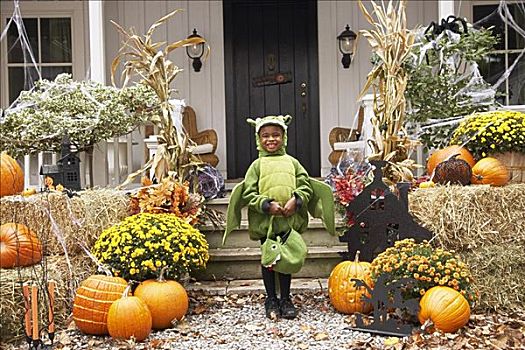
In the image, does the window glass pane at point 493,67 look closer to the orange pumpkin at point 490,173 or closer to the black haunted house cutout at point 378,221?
the orange pumpkin at point 490,173

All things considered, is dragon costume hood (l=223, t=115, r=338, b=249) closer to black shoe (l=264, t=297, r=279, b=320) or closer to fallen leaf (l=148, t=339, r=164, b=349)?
black shoe (l=264, t=297, r=279, b=320)

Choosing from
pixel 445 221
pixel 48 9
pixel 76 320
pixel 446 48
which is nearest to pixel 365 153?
pixel 446 48

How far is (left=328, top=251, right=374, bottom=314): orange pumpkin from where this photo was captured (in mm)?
4793

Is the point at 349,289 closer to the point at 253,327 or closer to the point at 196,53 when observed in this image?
the point at 253,327

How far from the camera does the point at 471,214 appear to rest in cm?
490

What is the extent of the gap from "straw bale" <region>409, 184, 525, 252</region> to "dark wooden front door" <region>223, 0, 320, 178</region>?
4198 mm

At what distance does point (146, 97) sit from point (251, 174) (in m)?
1.69

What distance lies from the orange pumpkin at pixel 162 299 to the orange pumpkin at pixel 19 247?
27.0 inches

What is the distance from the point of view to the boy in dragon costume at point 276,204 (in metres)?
4.66

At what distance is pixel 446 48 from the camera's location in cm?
624

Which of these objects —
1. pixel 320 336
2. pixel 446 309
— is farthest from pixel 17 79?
pixel 446 309

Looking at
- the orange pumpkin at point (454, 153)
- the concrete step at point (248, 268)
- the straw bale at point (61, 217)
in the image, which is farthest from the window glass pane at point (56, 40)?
the orange pumpkin at point (454, 153)

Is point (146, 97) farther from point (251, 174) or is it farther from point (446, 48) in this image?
point (446, 48)

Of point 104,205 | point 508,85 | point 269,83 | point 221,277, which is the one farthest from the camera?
point 269,83
